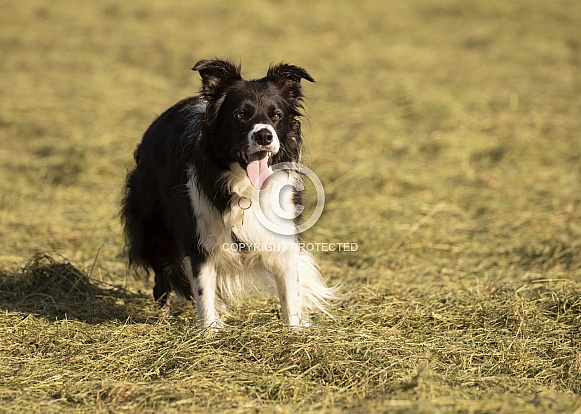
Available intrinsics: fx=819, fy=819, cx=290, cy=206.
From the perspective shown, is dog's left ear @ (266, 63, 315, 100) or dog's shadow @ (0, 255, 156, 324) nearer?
dog's left ear @ (266, 63, 315, 100)

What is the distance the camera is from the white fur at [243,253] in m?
5.22

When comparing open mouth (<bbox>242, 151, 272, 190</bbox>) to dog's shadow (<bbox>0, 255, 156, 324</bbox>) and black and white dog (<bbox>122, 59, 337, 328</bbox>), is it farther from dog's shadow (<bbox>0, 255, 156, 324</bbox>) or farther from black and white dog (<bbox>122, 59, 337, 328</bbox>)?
dog's shadow (<bbox>0, 255, 156, 324</bbox>)

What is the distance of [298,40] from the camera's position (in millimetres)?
16016

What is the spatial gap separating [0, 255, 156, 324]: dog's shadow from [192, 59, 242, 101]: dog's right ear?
5.51 feet

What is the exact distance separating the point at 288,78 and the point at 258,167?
0.66m

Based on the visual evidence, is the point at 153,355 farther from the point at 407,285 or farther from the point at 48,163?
the point at 48,163

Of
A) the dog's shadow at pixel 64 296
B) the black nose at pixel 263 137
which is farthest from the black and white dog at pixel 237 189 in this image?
the dog's shadow at pixel 64 296

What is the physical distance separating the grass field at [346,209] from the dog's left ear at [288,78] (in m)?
0.78

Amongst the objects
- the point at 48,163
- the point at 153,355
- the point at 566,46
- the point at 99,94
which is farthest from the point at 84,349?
the point at 566,46

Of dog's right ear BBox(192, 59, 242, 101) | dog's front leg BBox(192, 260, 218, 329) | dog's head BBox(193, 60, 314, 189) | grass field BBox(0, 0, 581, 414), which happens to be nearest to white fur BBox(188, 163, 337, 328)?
dog's front leg BBox(192, 260, 218, 329)

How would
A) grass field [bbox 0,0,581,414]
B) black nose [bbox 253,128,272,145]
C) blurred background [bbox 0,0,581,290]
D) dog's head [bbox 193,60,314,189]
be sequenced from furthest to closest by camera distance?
blurred background [bbox 0,0,581,290]
dog's head [bbox 193,60,314,189]
black nose [bbox 253,128,272,145]
grass field [bbox 0,0,581,414]

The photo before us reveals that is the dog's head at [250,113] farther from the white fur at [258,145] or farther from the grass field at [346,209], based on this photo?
the grass field at [346,209]

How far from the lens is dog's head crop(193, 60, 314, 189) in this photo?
504cm

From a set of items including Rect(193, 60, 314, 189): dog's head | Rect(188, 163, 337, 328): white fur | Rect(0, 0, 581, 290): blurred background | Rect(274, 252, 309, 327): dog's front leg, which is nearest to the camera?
Rect(193, 60, 314, 189): dog's head
